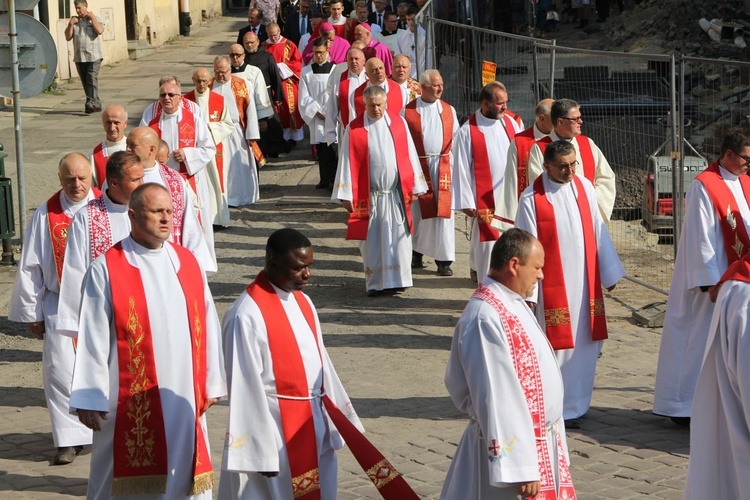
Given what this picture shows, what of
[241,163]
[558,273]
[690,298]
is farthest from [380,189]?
[690,298]

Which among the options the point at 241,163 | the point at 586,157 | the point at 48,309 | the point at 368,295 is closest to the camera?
the point at 48,309

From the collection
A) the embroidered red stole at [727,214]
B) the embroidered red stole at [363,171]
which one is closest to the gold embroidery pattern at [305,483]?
the embroidered red stole at [727,214]

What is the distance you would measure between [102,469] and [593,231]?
12.5 feet

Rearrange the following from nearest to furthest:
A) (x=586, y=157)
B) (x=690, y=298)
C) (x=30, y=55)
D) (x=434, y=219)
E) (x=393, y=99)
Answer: (x=690, y=298)
(x=586, y=157)
(x=30, y=55)
(x=434, y=219)
(x=393, y=99)

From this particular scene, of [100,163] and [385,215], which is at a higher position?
[100,163]

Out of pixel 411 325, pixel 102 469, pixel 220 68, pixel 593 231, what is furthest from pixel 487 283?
pixel 220 68

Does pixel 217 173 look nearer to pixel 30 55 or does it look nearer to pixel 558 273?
pixel 30 55

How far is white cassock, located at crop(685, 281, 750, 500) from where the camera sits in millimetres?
5473

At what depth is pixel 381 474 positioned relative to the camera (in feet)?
18.3

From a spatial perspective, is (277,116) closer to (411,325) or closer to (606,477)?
(411,325)

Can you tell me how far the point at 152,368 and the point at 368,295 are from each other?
19.8 feet

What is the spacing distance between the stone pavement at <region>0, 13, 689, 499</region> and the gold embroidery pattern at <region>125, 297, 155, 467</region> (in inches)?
57.7

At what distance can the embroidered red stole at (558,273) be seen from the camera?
27.1 ft

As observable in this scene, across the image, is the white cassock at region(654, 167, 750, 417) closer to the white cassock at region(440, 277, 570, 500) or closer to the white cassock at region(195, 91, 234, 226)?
the white cassock at region(440, 277, 570, 500)
